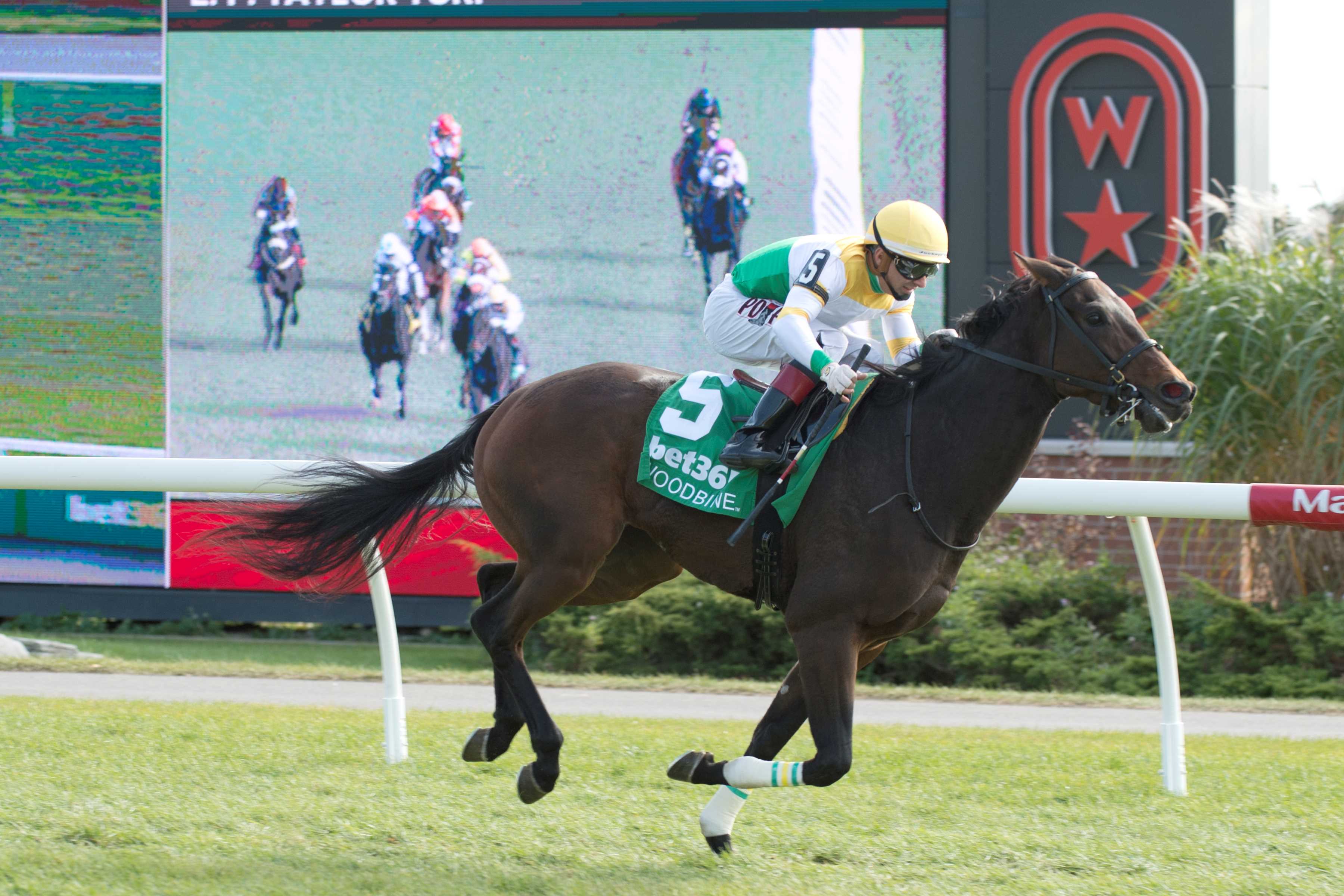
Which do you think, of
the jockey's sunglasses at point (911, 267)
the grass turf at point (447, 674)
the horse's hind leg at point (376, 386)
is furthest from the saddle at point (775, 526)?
the horse's hind leg at point (376, 386)

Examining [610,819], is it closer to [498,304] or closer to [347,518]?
[347,518]

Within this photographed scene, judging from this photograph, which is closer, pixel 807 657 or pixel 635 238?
pixel 807 657

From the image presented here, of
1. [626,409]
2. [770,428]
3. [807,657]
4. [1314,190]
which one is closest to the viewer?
[807,657]

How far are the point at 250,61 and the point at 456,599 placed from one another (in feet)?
14.7

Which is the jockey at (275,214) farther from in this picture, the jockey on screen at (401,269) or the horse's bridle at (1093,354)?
the horse's bridle at (1093,354)

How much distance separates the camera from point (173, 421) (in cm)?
1073

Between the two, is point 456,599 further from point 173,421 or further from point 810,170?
point 810,170

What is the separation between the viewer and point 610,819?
429 cm

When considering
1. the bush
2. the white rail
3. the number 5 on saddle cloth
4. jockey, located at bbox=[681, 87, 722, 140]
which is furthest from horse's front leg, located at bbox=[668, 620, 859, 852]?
jockey, located at bbox=[681, 87, 722, 140]

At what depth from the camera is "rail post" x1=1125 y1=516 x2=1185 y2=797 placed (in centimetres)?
475

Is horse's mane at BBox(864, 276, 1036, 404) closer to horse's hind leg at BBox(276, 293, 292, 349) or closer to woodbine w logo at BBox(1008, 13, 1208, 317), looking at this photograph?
woodbine w logo at BBox(1008, 13, 1208, 317)

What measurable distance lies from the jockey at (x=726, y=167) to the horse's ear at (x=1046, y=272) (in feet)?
21.6

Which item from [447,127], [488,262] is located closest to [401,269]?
[488,262]

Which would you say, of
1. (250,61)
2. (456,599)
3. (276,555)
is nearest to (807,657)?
(276,555)
